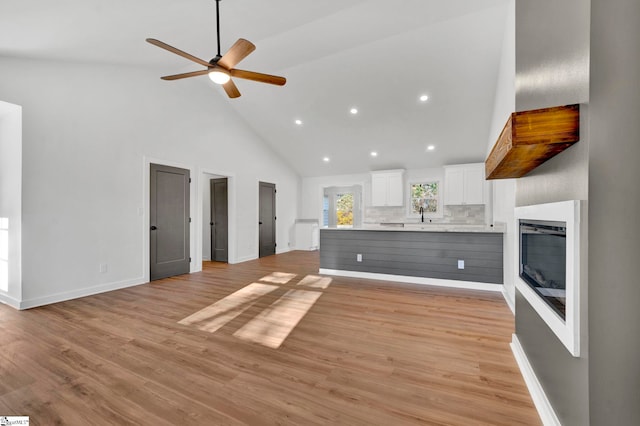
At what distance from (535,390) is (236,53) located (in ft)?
11.0

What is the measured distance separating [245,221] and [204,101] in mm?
2798

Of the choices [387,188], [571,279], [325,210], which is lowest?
[571,279]

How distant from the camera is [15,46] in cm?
301

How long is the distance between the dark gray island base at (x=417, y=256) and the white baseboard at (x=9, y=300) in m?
4.20

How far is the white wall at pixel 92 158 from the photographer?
3494mm

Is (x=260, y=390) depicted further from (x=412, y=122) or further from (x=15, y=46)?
(x=412, y=122)

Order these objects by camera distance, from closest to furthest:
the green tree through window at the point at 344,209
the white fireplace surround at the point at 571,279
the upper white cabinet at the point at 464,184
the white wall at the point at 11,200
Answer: the white fireplace surround at the point at 571,279 < the white wall at the point at 11,200 < the upper white cabinet at the point at 464,184 < the green tree through window at the point at 344,209

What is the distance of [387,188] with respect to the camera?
7.74m

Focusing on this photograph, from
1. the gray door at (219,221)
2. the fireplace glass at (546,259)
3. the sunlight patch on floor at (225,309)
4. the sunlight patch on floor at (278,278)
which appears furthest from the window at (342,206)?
the fireplace glass at (546,259)

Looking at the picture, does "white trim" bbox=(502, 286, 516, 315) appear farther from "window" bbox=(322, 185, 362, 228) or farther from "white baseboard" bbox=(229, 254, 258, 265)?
"window" bbox=(322, 185, 362, 228)

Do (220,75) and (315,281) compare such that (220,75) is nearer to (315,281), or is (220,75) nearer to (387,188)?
(315,281)

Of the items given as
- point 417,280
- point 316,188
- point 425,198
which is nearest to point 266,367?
point 417,280

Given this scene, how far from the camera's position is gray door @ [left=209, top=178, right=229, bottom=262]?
6.78 meters

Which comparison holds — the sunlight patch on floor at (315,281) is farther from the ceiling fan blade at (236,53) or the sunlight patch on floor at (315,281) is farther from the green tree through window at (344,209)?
the green tree through window at (344,209)
